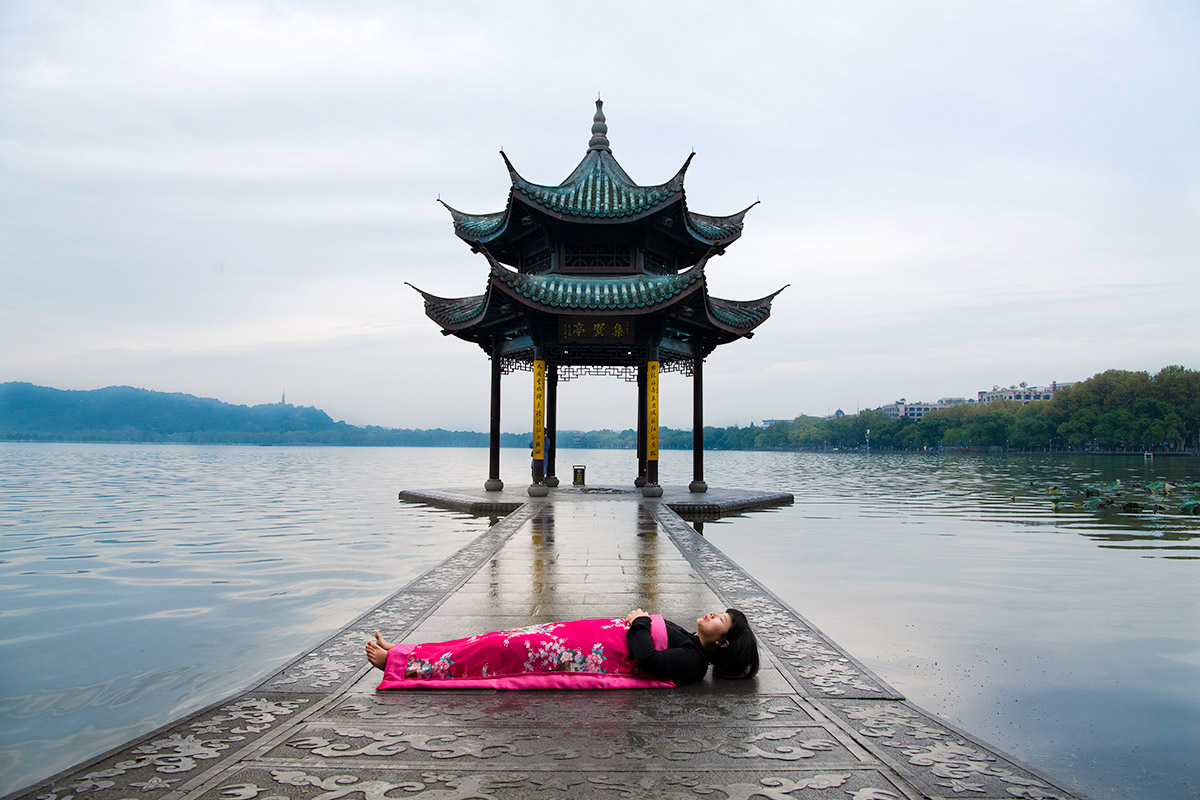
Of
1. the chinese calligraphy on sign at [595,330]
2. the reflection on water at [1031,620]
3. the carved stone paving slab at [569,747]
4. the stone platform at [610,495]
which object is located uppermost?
the chinese calligraphy on sign at [595,330]

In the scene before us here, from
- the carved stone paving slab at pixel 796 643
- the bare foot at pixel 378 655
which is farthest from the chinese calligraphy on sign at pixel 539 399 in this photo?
the bare foot at pixel 378 655

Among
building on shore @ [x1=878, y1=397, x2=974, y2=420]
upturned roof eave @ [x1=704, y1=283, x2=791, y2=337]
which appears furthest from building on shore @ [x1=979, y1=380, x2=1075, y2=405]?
upturned roof eave @ [x1=704, y1=283, x2=791, y2=337]

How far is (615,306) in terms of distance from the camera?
54.1ft

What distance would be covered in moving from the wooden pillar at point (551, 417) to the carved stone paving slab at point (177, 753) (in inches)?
628

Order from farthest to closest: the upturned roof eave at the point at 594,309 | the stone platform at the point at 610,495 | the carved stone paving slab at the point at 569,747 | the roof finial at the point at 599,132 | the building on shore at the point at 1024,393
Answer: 1. the building on shore at the point at 1024,393
2. the roof finial at the point at 599,132
3. the stone platform at the point at 610,495
4. the upturned roof eave at the point at 594,309
5. the carved stone paving slab at the point at 569,747

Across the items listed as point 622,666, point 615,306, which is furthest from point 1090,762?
point 615,306

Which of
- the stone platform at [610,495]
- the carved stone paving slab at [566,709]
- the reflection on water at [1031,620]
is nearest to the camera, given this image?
the carved stone paving slab at [566,709]

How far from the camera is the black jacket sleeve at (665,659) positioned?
4.38 metres

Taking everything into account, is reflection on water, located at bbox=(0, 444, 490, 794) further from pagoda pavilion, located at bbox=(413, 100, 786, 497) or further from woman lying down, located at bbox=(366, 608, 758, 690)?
pagoda pavilion, located at bbox=(413, 100, 786, 497)

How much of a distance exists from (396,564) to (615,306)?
795 cm

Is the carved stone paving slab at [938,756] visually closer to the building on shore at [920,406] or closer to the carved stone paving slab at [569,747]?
the carved stone paving slab at [569,747]

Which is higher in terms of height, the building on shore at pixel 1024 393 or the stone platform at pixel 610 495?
the building on shore at pixel 1024 393

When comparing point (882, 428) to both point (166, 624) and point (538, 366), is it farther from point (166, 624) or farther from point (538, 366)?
point (166, 624)

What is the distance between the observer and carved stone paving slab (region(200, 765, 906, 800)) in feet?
9.89
